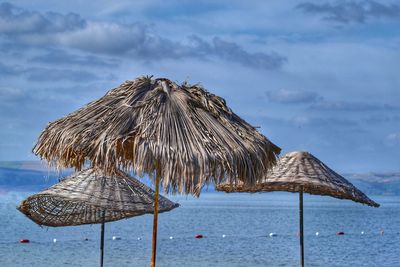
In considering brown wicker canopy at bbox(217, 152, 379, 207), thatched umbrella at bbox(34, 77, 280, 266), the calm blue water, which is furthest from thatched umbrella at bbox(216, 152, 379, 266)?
the calm blue water

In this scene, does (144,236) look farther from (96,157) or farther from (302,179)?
(96,157)

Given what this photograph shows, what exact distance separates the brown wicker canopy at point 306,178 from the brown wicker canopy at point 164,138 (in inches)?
97.3

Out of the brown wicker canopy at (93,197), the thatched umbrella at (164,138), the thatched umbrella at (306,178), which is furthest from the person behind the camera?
the thatched umbrella at (306,178)

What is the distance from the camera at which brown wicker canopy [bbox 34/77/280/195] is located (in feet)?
25.6

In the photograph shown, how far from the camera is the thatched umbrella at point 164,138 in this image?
779cm

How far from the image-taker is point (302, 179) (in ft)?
36.4

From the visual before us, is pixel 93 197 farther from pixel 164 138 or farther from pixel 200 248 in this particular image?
pixel 200 248

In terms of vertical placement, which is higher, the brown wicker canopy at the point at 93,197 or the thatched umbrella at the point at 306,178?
the thatched umbrella at the point at 306,178

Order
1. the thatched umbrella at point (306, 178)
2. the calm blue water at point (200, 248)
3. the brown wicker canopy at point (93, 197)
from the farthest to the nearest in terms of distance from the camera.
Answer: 1. the calm blue water at point (200, 248)
2. the thatched umbrella at point (306, 178)
3. the brown wicker canopy at point (93, 197)

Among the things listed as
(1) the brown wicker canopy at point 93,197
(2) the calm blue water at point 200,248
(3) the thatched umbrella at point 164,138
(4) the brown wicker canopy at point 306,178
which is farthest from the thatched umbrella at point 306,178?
(2) the calm blue water at point 200,248

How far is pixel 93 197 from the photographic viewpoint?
1065cm

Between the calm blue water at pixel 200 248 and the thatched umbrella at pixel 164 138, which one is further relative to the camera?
the calm blue water at pixel 200 248

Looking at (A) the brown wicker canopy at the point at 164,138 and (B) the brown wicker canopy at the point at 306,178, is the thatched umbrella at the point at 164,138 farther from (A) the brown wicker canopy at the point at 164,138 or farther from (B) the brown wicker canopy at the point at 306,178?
(B) the brown wicker canopy at the point at 306,178

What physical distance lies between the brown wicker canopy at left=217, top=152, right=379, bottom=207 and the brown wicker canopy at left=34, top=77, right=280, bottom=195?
247 cm
